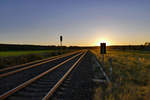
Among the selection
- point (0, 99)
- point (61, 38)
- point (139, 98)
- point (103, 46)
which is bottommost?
point (139, 98)

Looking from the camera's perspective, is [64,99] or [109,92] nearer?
[64,99]

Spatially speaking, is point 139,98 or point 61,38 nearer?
point 139,98

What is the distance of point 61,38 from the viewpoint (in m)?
43.3

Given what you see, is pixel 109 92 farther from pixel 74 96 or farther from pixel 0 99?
pixel 0 99

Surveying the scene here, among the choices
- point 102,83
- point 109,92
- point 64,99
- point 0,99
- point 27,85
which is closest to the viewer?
point 0,99

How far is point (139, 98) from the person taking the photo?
5266 millimetres

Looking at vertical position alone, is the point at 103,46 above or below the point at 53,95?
above

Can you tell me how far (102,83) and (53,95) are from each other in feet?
11.0

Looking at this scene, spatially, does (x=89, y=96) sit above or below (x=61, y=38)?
below

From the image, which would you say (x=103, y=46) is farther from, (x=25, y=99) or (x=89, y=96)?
(x=25, y=99)

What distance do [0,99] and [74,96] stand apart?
283 centimetres

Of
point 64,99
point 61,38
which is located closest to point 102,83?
point 64,99

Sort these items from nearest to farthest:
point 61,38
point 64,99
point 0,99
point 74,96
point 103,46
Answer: point 0,99, point 64,99, point 74,96, point 103,46, point 61,38

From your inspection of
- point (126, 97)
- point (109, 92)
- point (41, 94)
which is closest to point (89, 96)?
point (109, 92)
